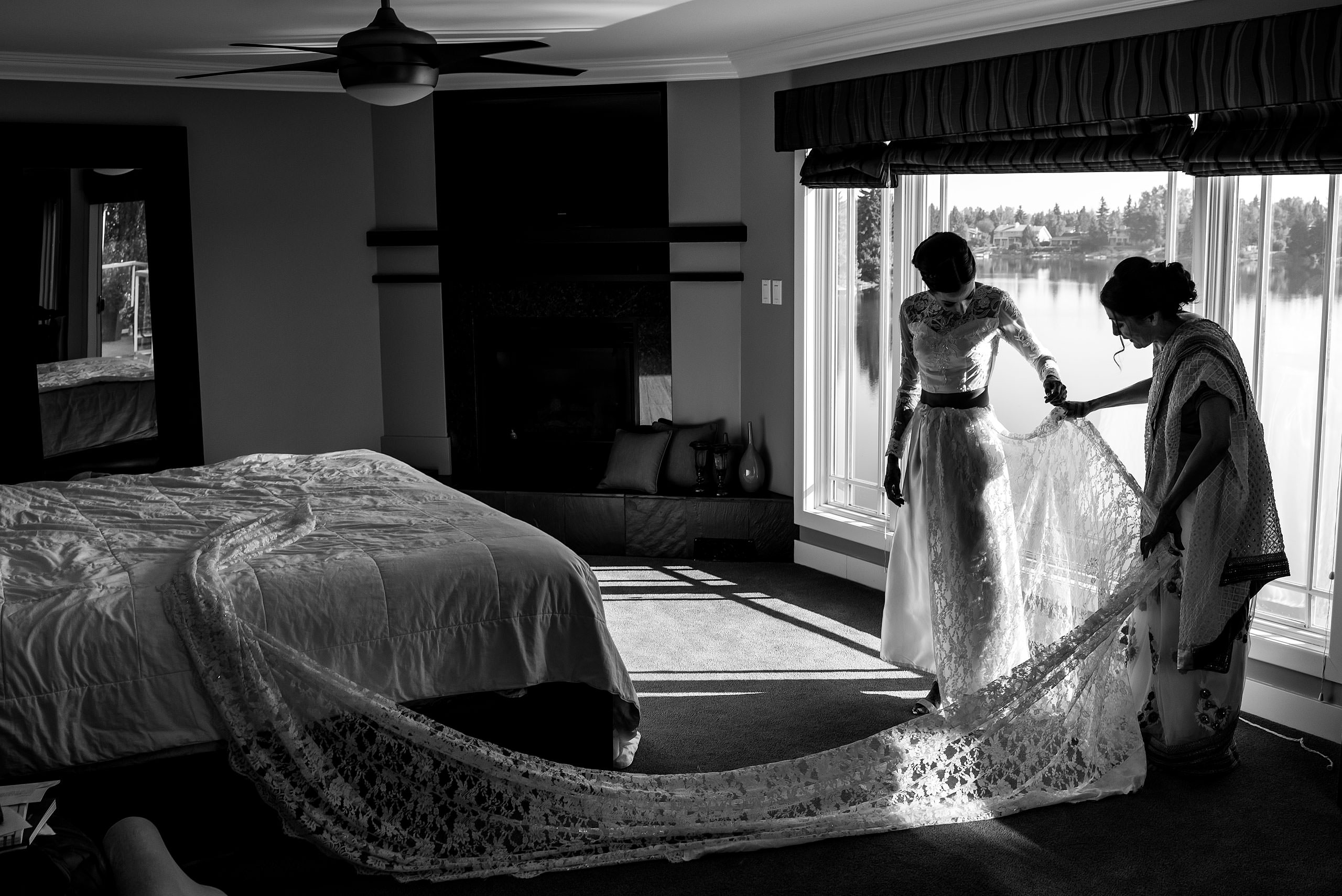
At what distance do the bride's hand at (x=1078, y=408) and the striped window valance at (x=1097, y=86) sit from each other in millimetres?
917

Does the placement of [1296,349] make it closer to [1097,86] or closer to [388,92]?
[1097,86]

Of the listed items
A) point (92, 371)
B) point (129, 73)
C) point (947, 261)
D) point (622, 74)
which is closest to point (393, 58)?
point (947, 261)

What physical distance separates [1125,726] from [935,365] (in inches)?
47.8

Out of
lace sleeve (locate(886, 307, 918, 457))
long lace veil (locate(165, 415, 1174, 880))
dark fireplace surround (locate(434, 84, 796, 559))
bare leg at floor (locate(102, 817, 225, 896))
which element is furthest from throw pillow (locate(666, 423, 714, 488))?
bare leg at floor (locate(102, 817, 225, 896))

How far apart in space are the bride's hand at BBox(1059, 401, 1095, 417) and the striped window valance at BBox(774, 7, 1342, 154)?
917 mm

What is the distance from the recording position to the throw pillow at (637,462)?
6047mm

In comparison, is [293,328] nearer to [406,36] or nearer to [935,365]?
[406,36]

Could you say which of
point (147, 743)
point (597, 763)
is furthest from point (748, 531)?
point (147, 743)

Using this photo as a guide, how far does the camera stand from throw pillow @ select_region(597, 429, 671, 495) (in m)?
6.05

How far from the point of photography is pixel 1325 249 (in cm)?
354

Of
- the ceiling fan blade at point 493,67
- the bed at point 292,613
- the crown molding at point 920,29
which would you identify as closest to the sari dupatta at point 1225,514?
the crown molding at point 920,29

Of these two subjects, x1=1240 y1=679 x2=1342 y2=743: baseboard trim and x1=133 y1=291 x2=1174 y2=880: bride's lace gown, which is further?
x1=1240 y1=679 x2=1342 y2=743: baseboard trim

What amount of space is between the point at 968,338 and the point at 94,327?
4.55 meters

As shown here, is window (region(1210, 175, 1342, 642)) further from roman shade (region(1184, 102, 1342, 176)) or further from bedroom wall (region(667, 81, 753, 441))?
bedroom wall (region(667, 81, 753, 441))
